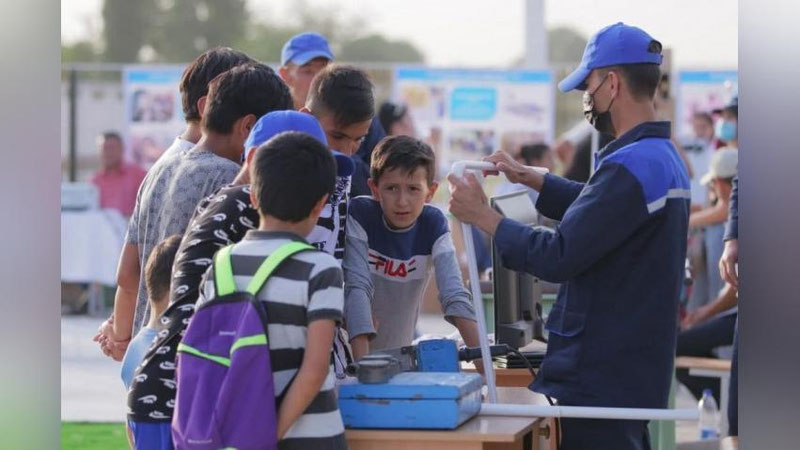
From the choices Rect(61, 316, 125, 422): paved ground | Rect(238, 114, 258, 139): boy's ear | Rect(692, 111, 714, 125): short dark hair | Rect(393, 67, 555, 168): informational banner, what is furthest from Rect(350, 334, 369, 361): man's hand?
Rect(393, 67, 555, 168): informational banner

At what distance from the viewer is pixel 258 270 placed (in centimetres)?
286

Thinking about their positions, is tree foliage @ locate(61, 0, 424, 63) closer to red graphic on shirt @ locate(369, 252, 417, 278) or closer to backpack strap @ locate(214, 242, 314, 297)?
red graphic on shirt @ locate(369, 252, 417, 278)

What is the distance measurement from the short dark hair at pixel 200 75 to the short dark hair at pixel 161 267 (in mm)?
480

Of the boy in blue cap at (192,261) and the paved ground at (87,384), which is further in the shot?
the paved ground at (87,384)

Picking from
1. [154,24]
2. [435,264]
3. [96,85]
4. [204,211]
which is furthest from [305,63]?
[154,24]

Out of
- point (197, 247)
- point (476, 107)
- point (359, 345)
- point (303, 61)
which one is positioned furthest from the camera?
point (476, 107)

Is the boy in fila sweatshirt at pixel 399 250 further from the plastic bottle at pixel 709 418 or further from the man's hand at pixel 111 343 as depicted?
the plastic bottle at pixel 709 418

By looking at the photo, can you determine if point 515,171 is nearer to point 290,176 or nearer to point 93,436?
point 290,176

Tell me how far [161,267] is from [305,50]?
2.36 meters

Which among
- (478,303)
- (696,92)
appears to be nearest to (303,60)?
(478,303)

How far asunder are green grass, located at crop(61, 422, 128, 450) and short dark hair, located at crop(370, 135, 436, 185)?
3.91m

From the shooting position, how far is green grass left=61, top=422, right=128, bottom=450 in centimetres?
749

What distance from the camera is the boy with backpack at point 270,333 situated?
281 centimetres

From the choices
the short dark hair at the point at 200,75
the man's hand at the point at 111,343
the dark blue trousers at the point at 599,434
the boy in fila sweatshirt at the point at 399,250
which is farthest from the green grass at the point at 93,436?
the dark blue trousers at the point at 599,434
